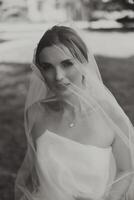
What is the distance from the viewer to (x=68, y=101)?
1.18 m

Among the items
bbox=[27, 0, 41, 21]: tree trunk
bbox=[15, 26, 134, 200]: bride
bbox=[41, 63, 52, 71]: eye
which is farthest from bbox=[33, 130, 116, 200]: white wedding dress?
bbox=[27, 0, 41, 21]: tree trunk

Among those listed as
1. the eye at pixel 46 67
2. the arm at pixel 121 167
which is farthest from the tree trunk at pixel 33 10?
the arm at pixel 121 167

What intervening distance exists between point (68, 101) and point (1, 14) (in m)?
0.47

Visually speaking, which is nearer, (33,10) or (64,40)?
(64,40)

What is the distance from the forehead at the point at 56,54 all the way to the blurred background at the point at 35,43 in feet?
0.44

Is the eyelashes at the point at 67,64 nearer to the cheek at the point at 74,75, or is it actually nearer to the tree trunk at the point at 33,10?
the cheek at the point at 74,75

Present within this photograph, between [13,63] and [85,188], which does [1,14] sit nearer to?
[13,63]

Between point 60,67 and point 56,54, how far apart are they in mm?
46

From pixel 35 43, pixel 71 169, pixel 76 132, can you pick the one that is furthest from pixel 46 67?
pixel 71 169

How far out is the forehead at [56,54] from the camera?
1.12m

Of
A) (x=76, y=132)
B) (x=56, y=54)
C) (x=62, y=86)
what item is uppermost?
(x=56, y=54)

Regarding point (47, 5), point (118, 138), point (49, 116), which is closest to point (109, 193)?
point (118, 138)

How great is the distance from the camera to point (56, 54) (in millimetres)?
1129

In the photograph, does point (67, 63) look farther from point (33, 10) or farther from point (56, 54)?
point (33, 10)
